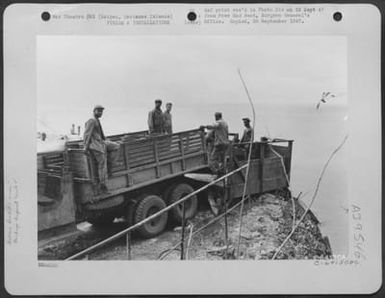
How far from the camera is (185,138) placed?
38.1 inches

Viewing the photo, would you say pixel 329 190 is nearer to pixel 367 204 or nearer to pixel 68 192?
pixel 367 204

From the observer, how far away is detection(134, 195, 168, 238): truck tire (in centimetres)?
94

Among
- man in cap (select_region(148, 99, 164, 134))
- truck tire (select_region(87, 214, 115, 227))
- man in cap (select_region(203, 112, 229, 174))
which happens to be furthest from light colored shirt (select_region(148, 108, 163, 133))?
truck tire (select_region(87, 214, 115, 227))

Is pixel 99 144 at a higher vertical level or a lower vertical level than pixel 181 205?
higher

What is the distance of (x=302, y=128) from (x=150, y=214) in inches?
15.3

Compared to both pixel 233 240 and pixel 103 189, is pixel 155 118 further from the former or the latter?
pixel 233 240

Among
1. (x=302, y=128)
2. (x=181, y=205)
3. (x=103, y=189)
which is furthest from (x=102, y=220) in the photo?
(x=302, y=128)

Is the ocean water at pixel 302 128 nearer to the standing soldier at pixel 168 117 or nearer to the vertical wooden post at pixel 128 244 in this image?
the standing soldier at pixel 168 117

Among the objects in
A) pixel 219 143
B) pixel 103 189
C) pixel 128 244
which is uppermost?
pixel 219 143

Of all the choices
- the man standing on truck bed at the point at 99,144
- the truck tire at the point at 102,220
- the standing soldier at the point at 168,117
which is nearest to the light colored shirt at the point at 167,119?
the standing soldier at the point at 168,117

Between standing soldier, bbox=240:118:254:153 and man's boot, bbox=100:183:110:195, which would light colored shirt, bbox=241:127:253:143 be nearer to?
standing soldier, bbox=240:118:254:153

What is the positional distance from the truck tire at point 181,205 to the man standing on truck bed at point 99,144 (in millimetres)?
149

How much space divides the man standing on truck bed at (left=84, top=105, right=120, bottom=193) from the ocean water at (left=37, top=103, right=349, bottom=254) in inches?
0.6

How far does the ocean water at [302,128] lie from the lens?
36.9 inches
